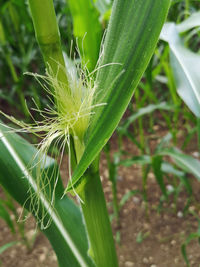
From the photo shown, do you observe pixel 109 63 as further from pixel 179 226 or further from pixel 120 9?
pixel 179 226

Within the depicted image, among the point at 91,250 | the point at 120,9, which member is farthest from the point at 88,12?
the point at 91,250

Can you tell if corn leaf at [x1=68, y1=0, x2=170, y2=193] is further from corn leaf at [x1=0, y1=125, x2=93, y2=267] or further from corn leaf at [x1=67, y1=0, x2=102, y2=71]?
corn leaf at [x1=0, y1=125, x2=93, y2=267]

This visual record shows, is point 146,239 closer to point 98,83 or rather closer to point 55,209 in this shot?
point 55,209

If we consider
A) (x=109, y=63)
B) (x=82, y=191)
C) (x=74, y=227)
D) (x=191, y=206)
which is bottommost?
(x=191, y=206)

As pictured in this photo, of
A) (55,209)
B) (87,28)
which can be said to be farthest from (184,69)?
(55,209)

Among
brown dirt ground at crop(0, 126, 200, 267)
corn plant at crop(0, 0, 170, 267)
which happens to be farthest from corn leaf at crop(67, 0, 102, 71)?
brown dirt ground at crop(0, 126, 200, 267)

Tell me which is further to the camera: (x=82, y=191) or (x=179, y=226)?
(x=179, y=226)

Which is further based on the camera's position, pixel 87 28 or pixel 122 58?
pixel 87 28
